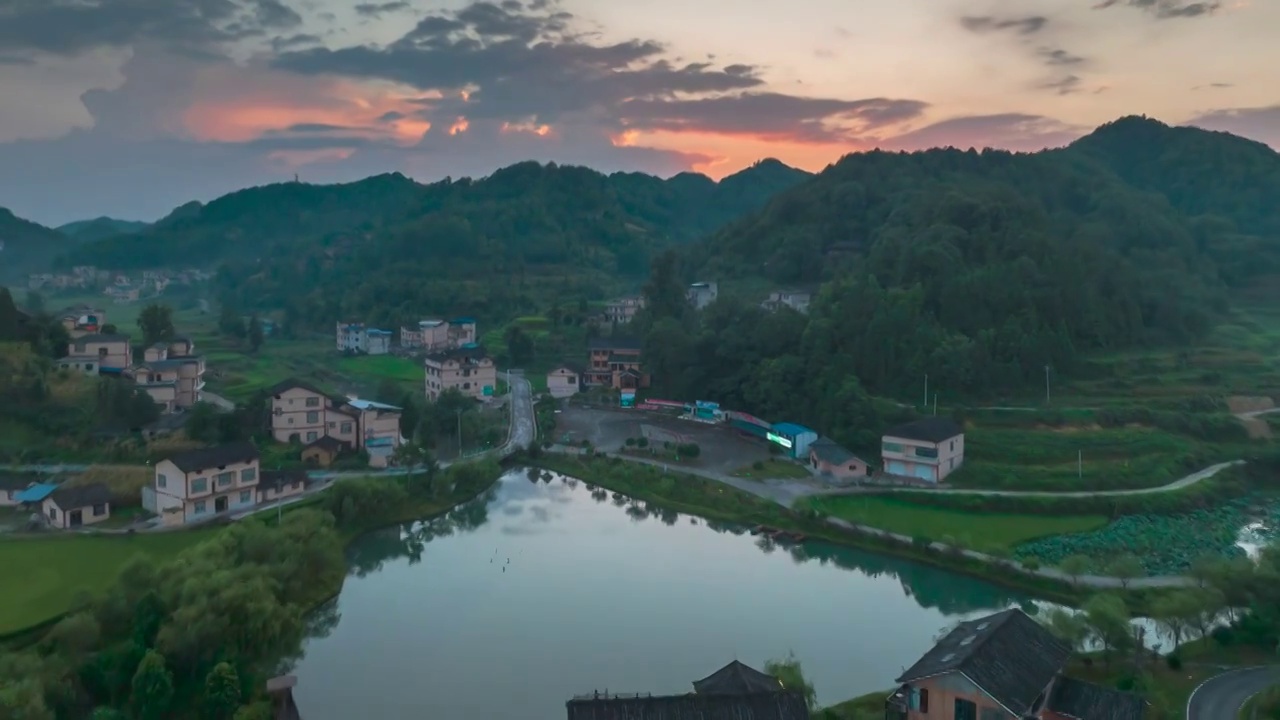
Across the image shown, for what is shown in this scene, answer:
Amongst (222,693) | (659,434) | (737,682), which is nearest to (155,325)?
(659,434)

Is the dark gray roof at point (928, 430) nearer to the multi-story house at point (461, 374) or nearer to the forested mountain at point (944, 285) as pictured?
the forested mountain at point (944, 285)

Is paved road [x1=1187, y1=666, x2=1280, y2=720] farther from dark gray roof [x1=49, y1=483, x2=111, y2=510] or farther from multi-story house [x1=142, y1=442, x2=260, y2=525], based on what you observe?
dark gray roof [x1=49, y1=483, x2=111, y2=510]

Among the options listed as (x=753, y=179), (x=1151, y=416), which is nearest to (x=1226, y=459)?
(x=1151, y=416)

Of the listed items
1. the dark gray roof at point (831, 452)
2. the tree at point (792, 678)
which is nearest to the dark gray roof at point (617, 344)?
the dark gray roof at point (831, 452)

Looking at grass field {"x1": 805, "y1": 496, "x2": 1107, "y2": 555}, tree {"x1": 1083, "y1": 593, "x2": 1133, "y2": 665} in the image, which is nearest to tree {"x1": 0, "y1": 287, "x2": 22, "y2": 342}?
grass field {"x1": 805, "y1": 496, "x2": 1107, "y2": 555}

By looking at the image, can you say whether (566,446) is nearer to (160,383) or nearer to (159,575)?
(160,383)

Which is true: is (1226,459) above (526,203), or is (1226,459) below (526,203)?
below
